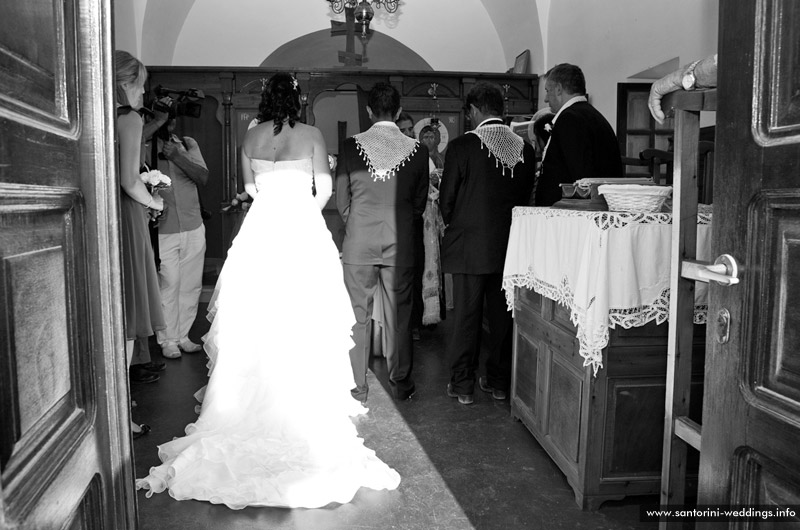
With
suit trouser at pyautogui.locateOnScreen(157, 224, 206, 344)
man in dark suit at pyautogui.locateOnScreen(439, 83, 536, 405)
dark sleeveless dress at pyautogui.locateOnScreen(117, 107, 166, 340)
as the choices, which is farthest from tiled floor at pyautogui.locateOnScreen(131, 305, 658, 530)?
suit trouser at pyautogui.locateOnScreen(157, 224, 206, 344)

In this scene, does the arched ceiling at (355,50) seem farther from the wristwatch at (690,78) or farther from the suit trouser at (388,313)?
the wristwatch at (690,78)

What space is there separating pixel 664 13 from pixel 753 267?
517cm

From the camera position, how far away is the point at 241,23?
30.6 ft

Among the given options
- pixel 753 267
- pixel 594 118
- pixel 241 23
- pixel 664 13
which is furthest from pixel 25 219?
pixel 241 23

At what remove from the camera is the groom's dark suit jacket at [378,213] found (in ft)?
11.7

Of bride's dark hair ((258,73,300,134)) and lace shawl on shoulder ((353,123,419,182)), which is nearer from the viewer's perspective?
bride's dark hair ((258,73,300,134))

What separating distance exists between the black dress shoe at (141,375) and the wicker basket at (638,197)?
9.83 feet

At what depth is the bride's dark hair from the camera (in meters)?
3.36

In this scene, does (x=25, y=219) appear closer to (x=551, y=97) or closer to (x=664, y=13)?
(x=551, y=97)

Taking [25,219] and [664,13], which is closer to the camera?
[25,219]

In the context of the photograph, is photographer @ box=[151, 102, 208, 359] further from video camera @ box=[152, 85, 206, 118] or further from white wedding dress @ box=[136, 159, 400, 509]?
white wedding dress @ box=[136, 159, 400, 509]

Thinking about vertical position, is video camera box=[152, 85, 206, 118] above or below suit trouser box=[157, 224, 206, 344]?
above

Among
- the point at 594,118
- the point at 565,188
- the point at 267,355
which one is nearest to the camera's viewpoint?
the point at 565,188

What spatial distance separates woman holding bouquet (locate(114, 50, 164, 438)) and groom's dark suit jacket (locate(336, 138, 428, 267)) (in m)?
1.08
